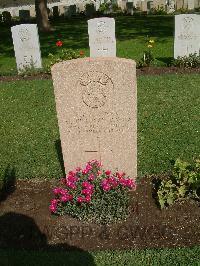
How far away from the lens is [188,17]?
1238 cm

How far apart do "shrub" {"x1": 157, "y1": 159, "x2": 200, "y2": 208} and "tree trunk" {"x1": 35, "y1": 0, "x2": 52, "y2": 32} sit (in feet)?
57.5

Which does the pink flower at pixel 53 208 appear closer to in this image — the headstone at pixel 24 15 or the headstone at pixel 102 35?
the headstone at pixel 102 35

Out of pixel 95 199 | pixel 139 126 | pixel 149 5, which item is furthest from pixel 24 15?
pixel 95 199

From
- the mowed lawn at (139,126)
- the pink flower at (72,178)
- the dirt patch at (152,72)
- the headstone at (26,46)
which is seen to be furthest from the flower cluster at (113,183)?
the headstone at (26,46)

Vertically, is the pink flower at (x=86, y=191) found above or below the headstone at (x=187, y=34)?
below

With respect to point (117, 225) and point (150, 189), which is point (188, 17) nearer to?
point (150, 189)

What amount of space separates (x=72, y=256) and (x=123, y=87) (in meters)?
2.20

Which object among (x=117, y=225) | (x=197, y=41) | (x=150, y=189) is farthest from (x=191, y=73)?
(x=117, y=225)

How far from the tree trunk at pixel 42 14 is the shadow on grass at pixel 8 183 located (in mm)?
A: 15905

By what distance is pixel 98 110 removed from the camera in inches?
218

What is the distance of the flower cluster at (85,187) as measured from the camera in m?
5.33

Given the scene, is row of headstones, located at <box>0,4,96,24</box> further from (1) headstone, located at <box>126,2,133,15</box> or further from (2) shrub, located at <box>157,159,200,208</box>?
(2) shrub, located at <box>157,159,200,208</box>

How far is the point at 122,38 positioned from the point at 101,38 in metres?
6.27

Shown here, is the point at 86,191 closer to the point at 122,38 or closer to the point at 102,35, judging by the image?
the point at 102,35
